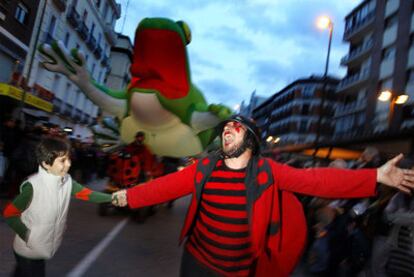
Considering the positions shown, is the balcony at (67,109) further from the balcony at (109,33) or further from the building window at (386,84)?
the building window at (386,84)

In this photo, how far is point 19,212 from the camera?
94.0 inches

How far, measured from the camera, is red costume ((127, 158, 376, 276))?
241 cm

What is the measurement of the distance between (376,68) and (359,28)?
545cm

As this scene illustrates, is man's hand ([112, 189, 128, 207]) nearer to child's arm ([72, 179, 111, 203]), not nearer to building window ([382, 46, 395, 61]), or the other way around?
child's arm ([72, 179, 111, 203])

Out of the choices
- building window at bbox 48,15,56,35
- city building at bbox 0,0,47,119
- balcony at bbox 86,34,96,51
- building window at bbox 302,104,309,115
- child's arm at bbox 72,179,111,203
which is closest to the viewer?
child's arm at bbox 72,179,111,203

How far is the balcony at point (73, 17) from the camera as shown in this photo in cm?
2374

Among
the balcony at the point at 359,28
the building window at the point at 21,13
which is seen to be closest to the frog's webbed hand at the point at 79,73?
the building window at the point at 21,13

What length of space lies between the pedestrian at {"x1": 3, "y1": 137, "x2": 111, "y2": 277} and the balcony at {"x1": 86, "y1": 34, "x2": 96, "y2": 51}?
27.5 metres

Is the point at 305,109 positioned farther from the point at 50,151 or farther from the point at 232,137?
the point at 50,151

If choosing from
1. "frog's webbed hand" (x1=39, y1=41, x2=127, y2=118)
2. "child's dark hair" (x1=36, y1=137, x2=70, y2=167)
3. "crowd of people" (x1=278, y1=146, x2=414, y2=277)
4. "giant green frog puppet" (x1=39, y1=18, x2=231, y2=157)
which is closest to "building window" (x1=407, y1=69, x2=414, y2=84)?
"giant green frog puppet" (x1=39, y1=18, x2=231, y2=157)

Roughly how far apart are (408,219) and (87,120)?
30.8 m

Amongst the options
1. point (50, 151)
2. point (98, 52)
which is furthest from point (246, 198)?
point (98, 52)

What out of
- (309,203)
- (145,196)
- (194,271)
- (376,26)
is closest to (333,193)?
(194,271)

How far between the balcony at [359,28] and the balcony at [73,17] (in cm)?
2231
